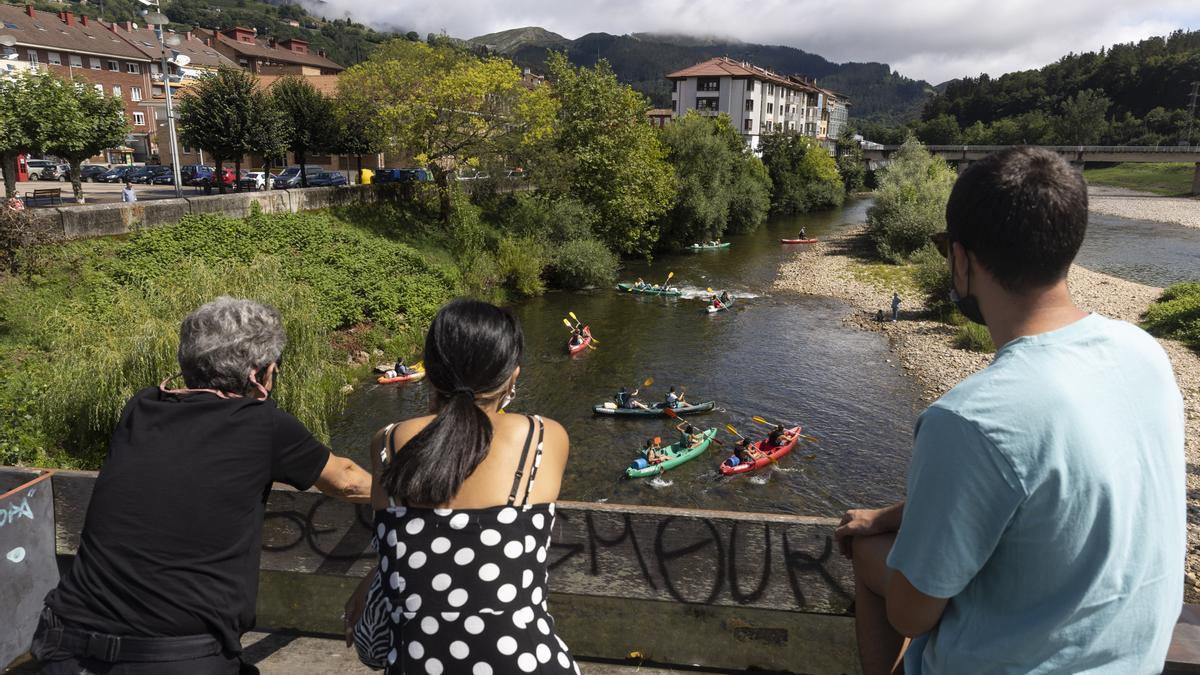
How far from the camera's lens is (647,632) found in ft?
13.6

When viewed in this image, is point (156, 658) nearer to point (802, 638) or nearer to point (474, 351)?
point (474, 351)

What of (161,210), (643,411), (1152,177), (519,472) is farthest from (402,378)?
(1152,177)

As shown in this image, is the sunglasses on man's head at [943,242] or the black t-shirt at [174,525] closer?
the sunglasses on man's head at [943,242]

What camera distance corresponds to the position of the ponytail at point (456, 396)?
225 cm

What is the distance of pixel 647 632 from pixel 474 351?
8.10 ft

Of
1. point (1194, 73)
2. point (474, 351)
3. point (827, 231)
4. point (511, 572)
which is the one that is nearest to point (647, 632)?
point (511, 572)

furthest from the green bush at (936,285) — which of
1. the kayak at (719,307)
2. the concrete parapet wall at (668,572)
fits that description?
the concrete parapet wall at (668,572)

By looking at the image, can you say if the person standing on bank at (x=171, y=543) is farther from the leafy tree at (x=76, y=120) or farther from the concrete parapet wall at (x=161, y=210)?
the leafy tree at (x=76, y=120)

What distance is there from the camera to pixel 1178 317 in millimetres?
27797

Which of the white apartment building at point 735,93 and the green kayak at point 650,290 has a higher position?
the white apartment building at point 735,93

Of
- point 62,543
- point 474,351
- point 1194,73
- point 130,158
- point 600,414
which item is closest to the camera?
point 474,351

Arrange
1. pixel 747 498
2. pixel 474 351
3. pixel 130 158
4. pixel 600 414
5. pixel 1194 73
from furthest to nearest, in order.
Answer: pixel 1194 73 → pixel 130 158 → pixel 600 414 → pixel 747 498 → pixel 474 351

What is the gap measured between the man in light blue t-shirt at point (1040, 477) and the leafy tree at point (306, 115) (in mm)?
40834

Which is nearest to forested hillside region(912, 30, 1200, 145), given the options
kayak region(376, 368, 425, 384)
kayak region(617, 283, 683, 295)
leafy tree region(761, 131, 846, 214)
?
leafy tree region(761, 131, 846, 214)
